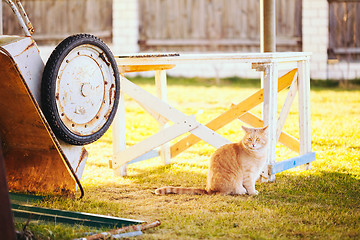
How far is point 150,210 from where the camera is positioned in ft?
12.9

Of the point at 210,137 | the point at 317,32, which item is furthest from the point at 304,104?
the point at 317,32

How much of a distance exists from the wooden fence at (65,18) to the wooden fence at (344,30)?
5307mm

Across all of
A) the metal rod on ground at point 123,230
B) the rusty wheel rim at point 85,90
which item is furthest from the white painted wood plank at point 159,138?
the metal rod on ground at point 123,230

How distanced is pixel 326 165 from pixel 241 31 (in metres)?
8.66

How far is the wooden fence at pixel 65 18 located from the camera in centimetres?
1433

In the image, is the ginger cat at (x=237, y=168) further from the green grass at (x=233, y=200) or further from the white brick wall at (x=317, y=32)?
the white brick wall at (x=317, y=32)

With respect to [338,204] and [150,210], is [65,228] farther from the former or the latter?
[338,204]

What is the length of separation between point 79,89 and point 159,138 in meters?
1.04

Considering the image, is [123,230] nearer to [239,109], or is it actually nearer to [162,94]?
[239,109]

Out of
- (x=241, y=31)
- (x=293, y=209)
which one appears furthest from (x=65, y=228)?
(x=241, y=31)

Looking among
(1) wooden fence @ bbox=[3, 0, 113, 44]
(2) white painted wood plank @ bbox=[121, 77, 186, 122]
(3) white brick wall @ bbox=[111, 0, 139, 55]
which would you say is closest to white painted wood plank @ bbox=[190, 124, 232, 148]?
(2) white painted wood plank @ bbox=[121, 77, 186, 122]

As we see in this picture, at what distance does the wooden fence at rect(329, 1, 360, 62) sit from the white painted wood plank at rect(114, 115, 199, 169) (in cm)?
891

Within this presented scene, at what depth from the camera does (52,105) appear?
3.74 metres

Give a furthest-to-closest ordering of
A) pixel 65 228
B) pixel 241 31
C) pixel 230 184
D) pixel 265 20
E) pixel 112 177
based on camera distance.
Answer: pixel 241 31 < pixel 265 20 < pixel 112 177 < pixel 230 184 < pixel 65 228
